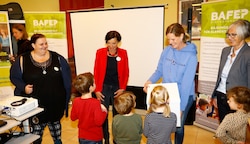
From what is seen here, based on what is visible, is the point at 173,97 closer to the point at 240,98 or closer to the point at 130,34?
the point at 240,98

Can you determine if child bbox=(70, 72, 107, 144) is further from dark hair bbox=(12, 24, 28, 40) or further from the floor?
dark hair bbox=(12, 24, 28, 40)

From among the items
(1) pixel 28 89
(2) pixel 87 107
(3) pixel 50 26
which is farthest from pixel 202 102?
(3) pixel 50 26

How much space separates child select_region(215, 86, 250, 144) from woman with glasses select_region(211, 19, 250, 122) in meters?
0.21

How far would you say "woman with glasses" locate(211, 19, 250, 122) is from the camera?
195 centimetres

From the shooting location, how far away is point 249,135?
1.60m

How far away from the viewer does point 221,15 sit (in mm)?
2889

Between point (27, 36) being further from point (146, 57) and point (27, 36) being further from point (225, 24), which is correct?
point (225, 24)

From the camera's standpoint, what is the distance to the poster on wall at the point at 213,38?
2740mm

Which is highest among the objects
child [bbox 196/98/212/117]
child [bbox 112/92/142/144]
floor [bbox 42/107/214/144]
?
child [bbox 112/92/142/144]

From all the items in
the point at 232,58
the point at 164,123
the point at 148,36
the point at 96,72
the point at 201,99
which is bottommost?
the point at 201,99

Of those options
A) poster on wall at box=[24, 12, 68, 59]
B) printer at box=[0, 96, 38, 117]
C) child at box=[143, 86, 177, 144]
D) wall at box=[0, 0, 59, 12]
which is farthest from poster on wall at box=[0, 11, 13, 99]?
child at box=[143, 86, 177, 144]

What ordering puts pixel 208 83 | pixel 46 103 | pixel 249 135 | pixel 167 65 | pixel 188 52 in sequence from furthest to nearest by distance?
pixel 208 83, pixel 46 103, pixel 167 65, pixel 188 52, pixel 249 135

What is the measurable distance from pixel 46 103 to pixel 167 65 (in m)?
1.25

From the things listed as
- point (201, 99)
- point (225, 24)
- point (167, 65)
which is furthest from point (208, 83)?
point (167, 65)
